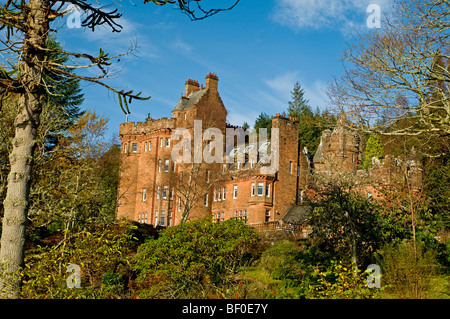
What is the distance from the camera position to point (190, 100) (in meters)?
54.2

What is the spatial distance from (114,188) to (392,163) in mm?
36801

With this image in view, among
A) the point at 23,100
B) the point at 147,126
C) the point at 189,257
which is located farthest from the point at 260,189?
the point at 23,100

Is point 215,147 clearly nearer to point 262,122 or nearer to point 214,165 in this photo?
point 214,165

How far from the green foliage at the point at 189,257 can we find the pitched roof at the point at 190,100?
3644 cm

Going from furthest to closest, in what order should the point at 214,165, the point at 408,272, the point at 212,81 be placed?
the point at 212,81, the point at 214,165, the point at 408,272

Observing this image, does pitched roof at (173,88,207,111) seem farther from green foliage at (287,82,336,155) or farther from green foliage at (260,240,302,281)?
green foliage at (260,240,302,281)

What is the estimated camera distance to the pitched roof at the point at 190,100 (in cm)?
5266

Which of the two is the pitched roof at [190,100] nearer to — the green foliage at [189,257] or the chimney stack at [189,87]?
the chimney stack at [189,87]

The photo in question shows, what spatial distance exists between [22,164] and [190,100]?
46856 mm

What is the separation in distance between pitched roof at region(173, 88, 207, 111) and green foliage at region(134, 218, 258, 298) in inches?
1435
